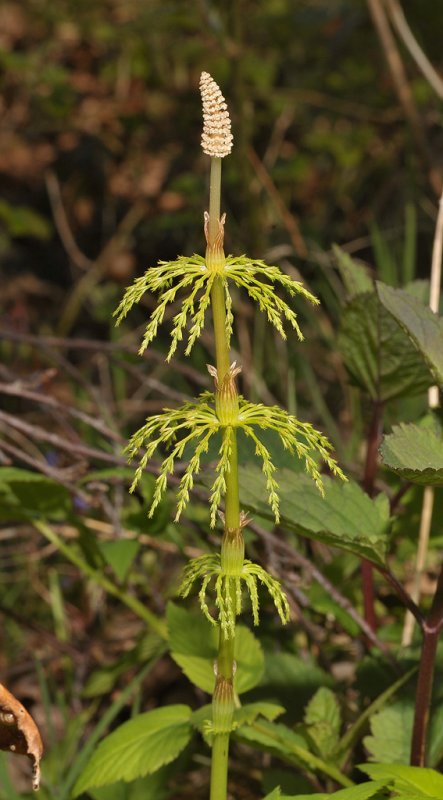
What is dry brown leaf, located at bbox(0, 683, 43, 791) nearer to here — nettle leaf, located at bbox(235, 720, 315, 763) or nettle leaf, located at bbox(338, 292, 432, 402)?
nettle leaf, located at bbox(235, 720, 315, 763)

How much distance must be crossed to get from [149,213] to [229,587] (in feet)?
12.4

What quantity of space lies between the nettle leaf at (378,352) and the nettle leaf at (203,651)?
0.42 metres

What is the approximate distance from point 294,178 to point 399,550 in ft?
9.09

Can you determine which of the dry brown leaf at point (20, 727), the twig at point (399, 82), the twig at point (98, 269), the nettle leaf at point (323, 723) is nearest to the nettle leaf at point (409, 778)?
the nettle leaf at point (323, 723)

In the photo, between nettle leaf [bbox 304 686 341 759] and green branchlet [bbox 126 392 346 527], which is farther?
nettle leaf [bbox 304 686 341 759]

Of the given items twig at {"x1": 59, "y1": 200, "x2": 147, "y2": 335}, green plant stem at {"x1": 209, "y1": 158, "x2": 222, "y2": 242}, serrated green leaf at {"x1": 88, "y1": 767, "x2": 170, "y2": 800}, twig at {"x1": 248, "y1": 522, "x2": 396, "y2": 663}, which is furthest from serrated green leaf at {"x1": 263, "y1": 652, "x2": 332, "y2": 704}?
twig at {"x1": 59, "y1": 200, "x2": 147, "y2": 335}

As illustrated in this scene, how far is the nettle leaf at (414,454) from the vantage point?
38.7 inches

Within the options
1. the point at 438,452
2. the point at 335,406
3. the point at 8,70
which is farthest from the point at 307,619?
the point at 8,70

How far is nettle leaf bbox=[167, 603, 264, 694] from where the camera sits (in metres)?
1.30

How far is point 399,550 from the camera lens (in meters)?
1.78

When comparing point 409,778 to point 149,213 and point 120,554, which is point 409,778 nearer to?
point 120,554

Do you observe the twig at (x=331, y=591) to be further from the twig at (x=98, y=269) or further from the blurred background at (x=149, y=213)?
the twig at (x=98, y=269)

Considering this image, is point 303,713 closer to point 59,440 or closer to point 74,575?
point 59,440

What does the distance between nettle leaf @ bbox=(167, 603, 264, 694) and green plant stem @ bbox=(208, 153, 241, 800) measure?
0.75ft
